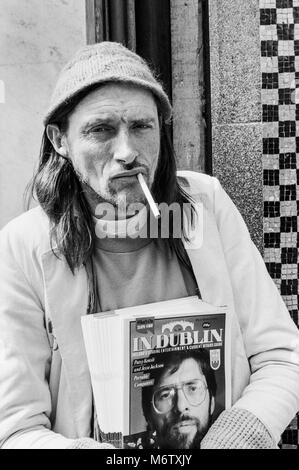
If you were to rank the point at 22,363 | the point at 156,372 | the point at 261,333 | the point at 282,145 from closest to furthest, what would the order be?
the point at 156,372
the point at 22,363
the point at 261,333
the point at 282,145

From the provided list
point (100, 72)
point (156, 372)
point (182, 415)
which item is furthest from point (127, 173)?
point (182, 415)

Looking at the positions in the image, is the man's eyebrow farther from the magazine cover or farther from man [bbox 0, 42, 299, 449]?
the magazine cover

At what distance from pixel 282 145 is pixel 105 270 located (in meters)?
1.18

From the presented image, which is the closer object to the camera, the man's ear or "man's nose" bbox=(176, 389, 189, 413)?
"man's nose" bbox=(176, 389, 189, 413)

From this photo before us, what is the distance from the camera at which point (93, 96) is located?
6.87 ft

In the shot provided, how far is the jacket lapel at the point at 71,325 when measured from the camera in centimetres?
207

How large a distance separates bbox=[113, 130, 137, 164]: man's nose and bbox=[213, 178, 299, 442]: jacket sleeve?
423 millimetres

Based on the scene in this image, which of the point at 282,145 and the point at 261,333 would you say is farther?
the point at 282,145

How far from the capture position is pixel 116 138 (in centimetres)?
210

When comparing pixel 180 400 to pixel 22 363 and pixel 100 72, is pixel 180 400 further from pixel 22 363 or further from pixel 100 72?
pixel 100 72

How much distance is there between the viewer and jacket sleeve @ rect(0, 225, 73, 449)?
6.45 feet

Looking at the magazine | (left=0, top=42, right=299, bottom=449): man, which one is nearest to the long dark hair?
(left=0, top=42, right=299, bottom=449): man

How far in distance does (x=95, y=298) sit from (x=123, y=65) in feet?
2.50

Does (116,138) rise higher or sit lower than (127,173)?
higher
